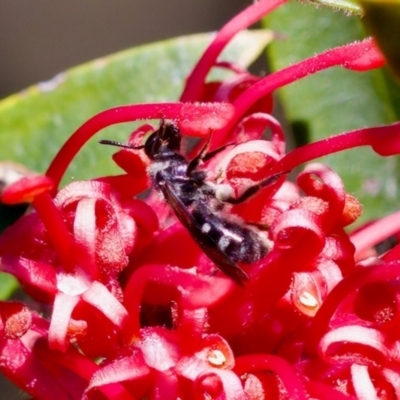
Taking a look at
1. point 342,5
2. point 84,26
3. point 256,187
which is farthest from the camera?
point 84,26

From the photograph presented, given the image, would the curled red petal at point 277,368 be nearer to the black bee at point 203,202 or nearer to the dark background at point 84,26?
the black bee at point 203,202

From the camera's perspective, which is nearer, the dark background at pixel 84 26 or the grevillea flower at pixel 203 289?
the grevillea flower at pixel 203 289

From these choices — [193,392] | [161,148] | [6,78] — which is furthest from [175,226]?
[6,78]

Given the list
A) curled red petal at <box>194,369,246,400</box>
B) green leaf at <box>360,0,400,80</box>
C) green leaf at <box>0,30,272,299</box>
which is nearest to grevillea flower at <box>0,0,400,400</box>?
curled red petal at <box>194,369,246,400</box>

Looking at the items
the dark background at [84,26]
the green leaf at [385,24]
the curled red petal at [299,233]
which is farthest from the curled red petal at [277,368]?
the dark background at [84,26]

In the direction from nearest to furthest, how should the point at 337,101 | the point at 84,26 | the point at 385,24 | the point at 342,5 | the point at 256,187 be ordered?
the point at 385,24 < the point at 342,5 < the point at 256,187 < the point at 337,101 < the point at 84,26

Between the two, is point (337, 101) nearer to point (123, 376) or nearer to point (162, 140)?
point (162, 140)

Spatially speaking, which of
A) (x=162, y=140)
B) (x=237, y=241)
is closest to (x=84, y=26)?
(x=162, y=140)
